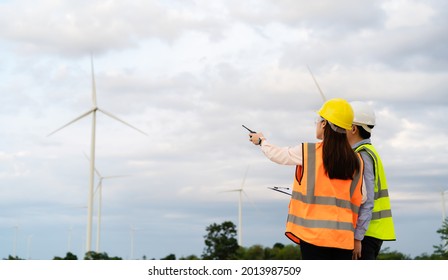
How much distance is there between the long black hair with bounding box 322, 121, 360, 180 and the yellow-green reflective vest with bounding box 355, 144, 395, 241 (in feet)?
2.43

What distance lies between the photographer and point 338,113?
7.92 meters

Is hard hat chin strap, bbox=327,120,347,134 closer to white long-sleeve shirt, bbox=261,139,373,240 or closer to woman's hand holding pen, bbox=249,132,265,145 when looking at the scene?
white long-sleeve shirt, bbox=261,139,373,240

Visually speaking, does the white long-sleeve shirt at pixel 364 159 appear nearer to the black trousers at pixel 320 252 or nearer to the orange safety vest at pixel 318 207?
the orange safety vest at pixel 318 207

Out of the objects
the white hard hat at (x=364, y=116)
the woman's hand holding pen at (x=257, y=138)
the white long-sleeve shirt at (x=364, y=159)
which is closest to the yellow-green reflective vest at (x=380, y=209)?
the white long-sleeve shirt at (x=364, y=159)

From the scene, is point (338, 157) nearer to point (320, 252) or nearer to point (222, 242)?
point (320, 252)

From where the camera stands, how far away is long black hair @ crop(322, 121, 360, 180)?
7.58 metres

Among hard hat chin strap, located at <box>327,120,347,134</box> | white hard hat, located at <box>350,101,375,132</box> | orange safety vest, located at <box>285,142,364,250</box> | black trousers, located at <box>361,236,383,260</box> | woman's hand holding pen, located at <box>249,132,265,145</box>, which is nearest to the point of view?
orange safety vest, located at <box>285,142,364,250</box>

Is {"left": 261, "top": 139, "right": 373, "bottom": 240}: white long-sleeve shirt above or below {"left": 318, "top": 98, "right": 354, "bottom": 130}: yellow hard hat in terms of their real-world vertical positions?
below

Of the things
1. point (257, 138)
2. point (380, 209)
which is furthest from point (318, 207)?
point (380, 209)

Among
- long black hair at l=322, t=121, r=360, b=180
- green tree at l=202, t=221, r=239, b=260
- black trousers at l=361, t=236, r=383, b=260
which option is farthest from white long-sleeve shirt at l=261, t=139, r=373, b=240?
green tree at l=202, t=221, r=239, b=260

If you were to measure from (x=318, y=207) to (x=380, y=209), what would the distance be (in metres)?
1.30

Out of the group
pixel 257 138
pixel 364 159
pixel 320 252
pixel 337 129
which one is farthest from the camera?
pixel 364 159
